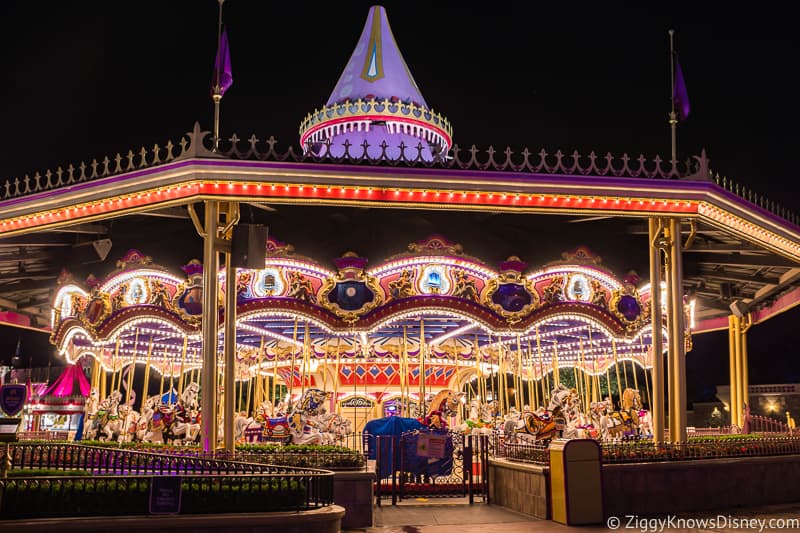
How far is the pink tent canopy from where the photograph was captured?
23.5 m

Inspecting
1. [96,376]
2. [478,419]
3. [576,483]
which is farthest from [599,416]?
[96,376]

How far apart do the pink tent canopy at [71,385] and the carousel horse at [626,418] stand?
14.0m

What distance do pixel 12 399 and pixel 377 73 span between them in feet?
49.0

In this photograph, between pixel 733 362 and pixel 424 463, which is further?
pixel 733 362

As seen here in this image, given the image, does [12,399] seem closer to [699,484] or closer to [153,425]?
[153,425]

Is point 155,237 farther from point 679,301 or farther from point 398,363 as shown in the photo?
point 679,301

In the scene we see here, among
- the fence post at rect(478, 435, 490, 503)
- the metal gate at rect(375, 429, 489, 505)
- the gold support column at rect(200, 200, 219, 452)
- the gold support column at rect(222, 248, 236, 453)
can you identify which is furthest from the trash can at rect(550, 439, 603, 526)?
the gold support column at rect(200, 200, 219, 452)

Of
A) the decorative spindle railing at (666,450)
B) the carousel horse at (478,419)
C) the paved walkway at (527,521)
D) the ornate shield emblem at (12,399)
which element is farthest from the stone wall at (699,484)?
the ornate shield emblem at (12,399)

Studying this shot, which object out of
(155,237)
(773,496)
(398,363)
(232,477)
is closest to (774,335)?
(398,363)

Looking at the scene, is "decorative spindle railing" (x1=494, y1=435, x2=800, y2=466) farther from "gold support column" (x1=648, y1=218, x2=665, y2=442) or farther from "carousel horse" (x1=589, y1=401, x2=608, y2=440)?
"carousel horse" (x1=589, y1=401, x2=608, y2=440)

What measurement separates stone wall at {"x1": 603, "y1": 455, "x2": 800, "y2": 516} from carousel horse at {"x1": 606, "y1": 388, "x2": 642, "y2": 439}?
4574 millimetres

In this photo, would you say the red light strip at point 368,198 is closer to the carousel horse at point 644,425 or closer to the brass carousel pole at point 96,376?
the brass carousel pole at point 96,376

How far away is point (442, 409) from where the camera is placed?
72.5 ft

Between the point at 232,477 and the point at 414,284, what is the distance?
892 cm
